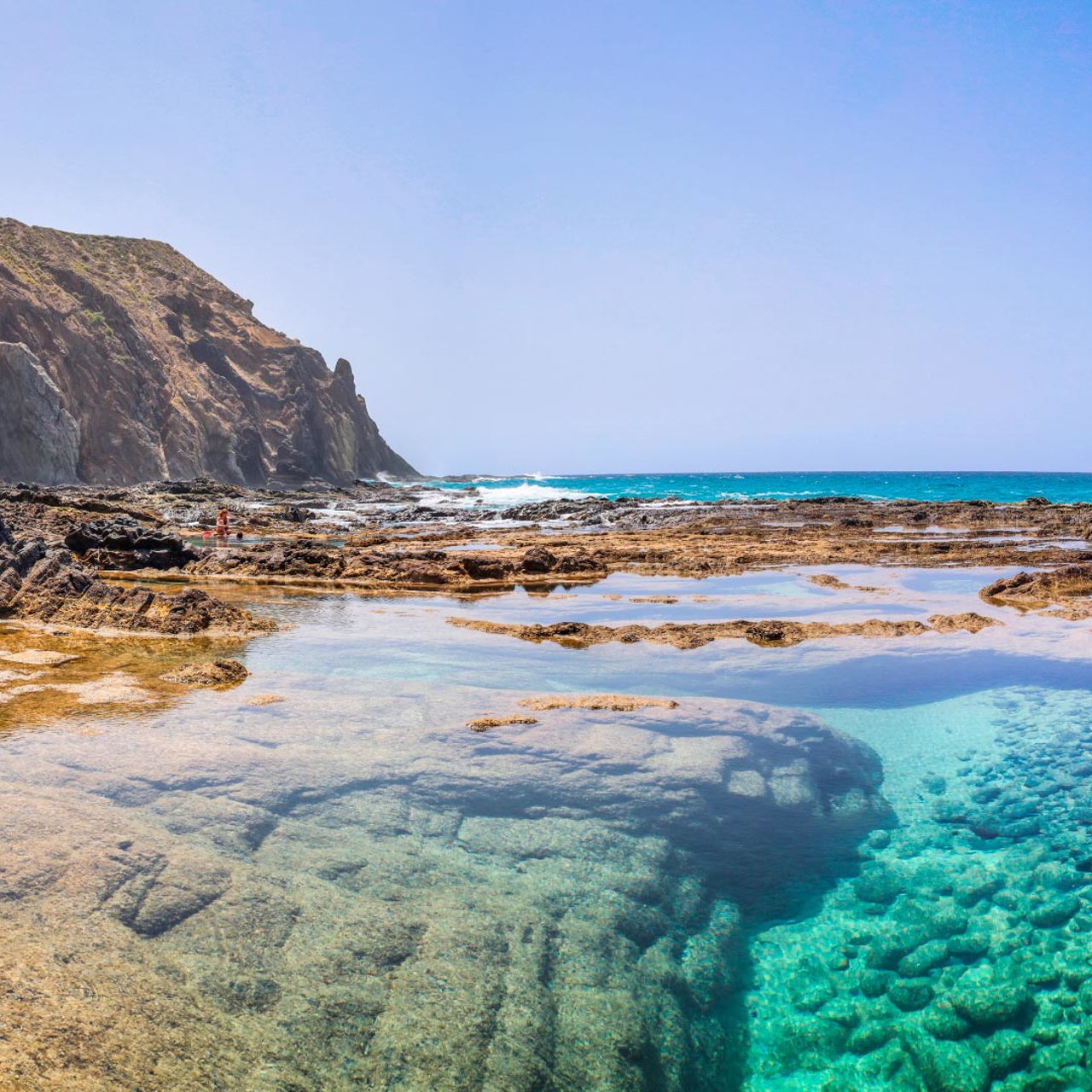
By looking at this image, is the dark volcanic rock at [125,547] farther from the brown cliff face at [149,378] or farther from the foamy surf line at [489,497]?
the brown cliff face at [149,378]

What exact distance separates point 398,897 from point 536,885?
94 centimetres

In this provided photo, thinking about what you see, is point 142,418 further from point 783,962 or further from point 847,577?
point 783,962

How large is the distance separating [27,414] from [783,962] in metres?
57.8

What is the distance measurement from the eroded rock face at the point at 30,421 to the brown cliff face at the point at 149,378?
75 mm

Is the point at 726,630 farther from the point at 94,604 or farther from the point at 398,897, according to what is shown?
the point at 94,604

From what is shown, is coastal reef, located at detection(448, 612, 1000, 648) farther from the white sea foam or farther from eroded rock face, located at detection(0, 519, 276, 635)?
the white sea foam

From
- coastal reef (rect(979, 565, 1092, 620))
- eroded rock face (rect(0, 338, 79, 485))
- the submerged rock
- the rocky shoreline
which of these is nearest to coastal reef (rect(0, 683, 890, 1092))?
the submerged rock

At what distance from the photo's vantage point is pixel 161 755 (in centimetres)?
689

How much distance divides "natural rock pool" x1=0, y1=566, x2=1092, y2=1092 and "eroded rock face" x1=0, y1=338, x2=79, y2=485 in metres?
48.7

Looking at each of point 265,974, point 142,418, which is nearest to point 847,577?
point 265,974

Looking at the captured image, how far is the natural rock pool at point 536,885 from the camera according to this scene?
3875 mm

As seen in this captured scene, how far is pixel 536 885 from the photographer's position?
5.39 meters

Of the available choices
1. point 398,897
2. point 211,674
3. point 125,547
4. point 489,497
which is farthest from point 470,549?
point 489,497

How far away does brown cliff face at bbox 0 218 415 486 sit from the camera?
177 ft
